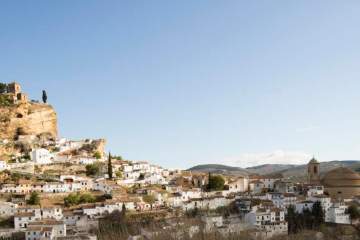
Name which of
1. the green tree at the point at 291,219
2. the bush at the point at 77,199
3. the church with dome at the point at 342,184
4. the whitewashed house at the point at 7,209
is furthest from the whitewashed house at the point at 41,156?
the church with dome at the point at 342,184

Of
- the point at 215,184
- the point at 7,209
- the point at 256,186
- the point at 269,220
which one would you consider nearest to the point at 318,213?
the point at 269,220

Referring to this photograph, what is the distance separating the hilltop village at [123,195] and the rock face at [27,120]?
0.09 m

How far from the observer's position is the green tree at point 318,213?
36.5 meters

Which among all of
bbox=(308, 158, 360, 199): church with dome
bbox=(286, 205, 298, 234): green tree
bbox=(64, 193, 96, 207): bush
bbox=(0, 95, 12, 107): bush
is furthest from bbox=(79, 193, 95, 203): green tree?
bbox=(308, 158, 360, 199): church with dome

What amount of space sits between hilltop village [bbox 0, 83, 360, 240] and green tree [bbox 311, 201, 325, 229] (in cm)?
7

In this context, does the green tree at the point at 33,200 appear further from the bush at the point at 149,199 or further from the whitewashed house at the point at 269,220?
the whitewashed house at the point at 269,220

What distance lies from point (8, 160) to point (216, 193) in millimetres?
16085

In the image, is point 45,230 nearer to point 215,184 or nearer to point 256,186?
point 215,184

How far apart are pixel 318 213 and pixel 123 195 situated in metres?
13.0

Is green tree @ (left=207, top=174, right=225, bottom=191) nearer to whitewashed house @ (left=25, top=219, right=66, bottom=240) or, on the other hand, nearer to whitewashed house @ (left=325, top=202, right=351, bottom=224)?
whitewashed house @ (left=325, top=202, right=351, bottom=224)

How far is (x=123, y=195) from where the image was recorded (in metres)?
38.0

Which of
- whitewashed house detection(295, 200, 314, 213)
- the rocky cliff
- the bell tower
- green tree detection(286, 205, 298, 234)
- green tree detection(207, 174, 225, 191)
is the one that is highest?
the rocky cliff

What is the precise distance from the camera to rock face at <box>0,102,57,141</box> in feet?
158

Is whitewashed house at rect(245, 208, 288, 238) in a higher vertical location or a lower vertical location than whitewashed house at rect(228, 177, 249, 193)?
lower
